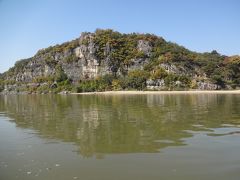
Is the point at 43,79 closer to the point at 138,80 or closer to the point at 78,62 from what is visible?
the point at 78,62

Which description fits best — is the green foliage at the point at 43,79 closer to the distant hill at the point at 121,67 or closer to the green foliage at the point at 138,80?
the distant hill at the point at 121,67

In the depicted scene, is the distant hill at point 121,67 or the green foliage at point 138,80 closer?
the distant hill at point 121,67

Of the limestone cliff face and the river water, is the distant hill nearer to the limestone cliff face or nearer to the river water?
the limestone cliff face

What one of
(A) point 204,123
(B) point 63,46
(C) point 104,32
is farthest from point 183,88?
(A) point 204,123

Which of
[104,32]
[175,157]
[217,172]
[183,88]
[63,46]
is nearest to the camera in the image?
[217,172]

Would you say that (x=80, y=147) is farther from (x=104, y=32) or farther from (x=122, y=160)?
(x=104, y=32)

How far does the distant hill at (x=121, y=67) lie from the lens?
11281 centimetres

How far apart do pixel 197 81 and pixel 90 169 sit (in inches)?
4002

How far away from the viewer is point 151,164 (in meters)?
12.4

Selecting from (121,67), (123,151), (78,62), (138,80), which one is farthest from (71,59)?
(123,151)

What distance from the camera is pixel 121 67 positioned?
138m

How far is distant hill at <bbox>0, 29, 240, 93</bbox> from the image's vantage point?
113 m

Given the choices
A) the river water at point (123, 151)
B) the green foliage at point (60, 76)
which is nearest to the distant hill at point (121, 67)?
the green foliage at point (60, 76)

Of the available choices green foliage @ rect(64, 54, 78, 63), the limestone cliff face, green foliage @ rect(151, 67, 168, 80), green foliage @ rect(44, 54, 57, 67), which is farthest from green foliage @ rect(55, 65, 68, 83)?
green foliage @ rect(151, 67, 168, 80)
